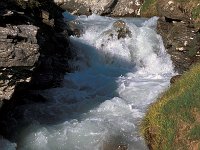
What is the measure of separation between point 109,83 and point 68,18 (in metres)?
8.92

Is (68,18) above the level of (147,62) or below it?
above

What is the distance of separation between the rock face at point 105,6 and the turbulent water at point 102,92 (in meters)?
2.74

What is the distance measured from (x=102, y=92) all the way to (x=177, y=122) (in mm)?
9055

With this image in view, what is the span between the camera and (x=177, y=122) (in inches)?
455

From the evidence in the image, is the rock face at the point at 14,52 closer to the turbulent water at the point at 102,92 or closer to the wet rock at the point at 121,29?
the turbulent water at the point at 102,92

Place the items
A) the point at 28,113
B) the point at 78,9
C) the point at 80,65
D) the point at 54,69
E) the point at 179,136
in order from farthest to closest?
the point at 78,9 < the point at 80,65 < the point at 54,69 < the point at 28,113 < the point at 179,136

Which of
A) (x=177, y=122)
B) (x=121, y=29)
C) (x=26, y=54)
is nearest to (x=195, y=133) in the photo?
(x=177, y=122)

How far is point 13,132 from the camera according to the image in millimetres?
15375

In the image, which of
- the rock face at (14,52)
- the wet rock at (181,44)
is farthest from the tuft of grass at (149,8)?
the rock face at (14,52)

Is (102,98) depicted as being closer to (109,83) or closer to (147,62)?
(109,83)

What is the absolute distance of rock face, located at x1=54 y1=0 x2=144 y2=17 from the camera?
33344 millimetres

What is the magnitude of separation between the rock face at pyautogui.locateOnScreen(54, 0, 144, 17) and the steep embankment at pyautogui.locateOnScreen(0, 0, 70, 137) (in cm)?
940

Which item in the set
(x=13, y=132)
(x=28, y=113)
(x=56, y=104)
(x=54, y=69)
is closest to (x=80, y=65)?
(x=54, y=69)

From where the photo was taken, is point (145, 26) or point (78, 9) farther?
point (78, 9)
